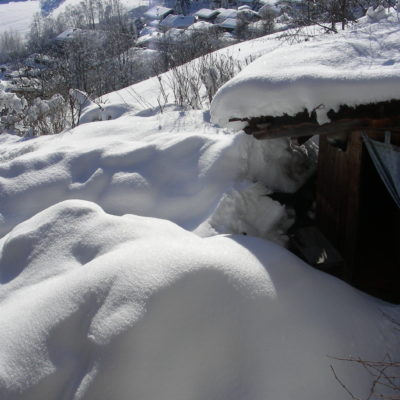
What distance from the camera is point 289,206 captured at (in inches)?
186

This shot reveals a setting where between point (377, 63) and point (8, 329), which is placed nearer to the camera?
point (8, 329)

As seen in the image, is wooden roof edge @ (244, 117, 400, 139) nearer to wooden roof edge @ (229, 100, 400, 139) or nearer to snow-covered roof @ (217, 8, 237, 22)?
wooden roof edge @ (229, 100, 400, 139)

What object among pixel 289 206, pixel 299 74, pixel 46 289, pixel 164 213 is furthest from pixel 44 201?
pixel 299 74

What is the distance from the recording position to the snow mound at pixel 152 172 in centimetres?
488

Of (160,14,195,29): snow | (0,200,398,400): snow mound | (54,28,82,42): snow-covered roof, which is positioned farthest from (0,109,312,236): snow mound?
(160,14,195,29): snow

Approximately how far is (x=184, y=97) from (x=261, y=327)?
23.4 feet

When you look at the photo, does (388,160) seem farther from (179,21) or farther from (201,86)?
(179,21)

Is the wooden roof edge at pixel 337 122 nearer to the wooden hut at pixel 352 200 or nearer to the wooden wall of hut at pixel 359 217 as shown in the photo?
the wooden hut at pixel 352 200

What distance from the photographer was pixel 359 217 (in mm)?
4113

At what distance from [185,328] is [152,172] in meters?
2.94

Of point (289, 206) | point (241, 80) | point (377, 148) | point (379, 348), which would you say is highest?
point (241, 80)

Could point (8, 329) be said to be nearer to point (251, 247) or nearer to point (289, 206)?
point (251, 247)

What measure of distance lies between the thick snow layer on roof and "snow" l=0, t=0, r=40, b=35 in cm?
7990

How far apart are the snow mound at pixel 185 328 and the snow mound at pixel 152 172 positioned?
153cm
